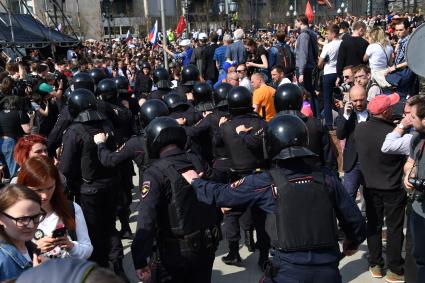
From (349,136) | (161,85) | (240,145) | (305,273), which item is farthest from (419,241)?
(161,85)

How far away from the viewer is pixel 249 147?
18.5ft

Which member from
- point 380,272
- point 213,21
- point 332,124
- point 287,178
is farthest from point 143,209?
point 213,21

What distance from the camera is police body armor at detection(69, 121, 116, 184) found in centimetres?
517

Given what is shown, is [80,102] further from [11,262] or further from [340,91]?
[340,91]

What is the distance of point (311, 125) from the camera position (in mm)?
5340

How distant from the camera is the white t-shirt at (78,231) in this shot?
133 inches

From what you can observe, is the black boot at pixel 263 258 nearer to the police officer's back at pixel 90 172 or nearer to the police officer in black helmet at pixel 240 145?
the police officer in black helmet at pixel 240 145

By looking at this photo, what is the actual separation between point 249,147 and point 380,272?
1.92 m

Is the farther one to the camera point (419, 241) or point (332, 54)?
point (332, 54)

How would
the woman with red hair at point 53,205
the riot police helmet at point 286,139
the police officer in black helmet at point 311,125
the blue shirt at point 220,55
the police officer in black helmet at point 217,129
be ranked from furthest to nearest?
the blue shirt at point 220,55, the police officer in black helmet at point 217,129, the police officer in black helmet at point 311,125, the woman with red hair at point 53,205, the riot police helmet at point 286,139

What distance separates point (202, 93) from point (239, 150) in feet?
5.92

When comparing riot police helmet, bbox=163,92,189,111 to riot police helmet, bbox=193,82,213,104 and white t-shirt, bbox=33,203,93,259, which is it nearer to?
riot police helmet, bbox=193,82,213,104

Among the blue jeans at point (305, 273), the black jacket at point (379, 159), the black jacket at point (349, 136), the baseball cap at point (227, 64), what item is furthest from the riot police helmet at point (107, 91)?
the baseball cap at point (227, 64)

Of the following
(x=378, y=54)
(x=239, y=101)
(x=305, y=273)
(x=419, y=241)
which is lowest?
(x=419, y=241)
